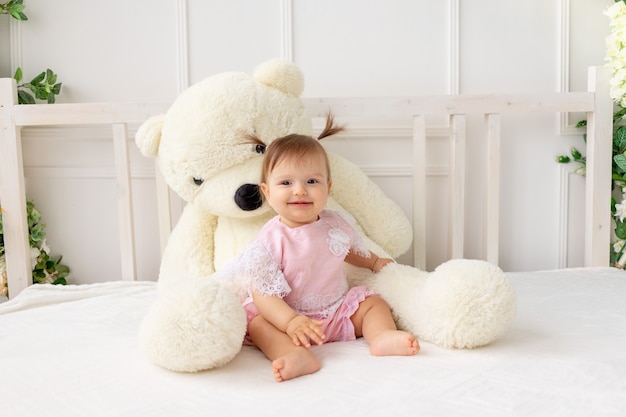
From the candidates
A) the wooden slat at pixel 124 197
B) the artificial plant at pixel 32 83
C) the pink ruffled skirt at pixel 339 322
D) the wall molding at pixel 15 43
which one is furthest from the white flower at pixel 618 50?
the wall molding at pixel 15 43

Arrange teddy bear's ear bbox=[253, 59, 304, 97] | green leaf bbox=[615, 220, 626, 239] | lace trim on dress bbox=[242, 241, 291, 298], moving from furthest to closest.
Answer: green leaf bbox=[615, 220, 626, 239]
teddy bear's ear bbox=[253, 59, 304, 97]
lace trim on dress bbox=[242, 241, 291, 298]

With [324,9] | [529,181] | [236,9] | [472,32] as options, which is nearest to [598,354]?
[529,181]

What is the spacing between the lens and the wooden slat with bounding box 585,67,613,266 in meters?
1.57

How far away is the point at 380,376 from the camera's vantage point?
0.88 metres

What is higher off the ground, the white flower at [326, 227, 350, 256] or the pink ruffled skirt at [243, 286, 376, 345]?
the white flower at [326, 227, 350, 256]

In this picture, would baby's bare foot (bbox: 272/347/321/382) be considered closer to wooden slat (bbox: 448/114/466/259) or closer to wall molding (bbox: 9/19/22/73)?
wooden slat (bbox: 448/114/466/259)

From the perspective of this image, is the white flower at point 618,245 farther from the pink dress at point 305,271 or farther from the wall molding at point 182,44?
the wall molding at point 182,44

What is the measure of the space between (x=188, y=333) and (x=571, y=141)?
1.26m

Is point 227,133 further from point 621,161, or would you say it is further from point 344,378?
point 621,161

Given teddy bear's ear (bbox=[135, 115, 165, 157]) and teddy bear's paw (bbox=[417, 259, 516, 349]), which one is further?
teddy bear's ear (bbox=[135, 115, 165, 157])

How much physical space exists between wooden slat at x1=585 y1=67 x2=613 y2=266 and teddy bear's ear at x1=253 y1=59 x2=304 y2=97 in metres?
0.81

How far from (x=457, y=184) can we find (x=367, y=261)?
1.53 feet

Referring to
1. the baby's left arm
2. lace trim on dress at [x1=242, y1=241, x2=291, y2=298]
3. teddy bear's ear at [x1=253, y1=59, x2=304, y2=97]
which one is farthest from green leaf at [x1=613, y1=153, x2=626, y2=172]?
lace trim on dress at [x1=242, y1=241, x2=291, y2=298]

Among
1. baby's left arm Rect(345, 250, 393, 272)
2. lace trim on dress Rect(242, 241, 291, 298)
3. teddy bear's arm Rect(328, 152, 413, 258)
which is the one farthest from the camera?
teddy bear's arm Rect(328, 152, 413, 258)
